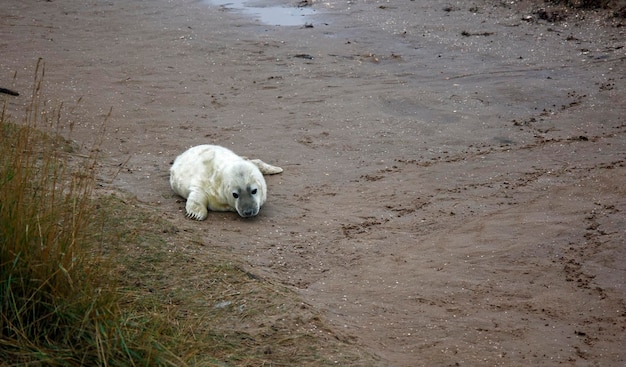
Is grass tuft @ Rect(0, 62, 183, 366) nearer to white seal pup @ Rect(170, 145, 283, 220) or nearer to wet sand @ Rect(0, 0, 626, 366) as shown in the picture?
wet sand @ Rect(0, 0, 626, 366)

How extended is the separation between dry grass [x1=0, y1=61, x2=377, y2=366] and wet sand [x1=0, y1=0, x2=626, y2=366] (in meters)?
0.37

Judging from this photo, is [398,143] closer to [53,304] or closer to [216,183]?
[216,183]

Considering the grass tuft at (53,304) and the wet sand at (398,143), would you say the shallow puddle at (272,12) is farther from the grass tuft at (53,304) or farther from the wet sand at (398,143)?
the grass tuft at (53,304)

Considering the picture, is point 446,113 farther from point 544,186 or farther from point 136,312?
point 136,312

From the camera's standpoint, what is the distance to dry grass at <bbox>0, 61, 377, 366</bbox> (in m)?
4.05

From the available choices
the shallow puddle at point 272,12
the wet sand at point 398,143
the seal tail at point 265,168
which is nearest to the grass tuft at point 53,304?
the wet sand at point 398,143

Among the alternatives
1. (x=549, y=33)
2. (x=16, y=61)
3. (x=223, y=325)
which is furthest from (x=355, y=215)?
(x=549, y=33)

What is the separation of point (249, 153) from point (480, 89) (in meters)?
3.64

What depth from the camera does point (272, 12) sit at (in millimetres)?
14664

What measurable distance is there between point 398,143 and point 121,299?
478 centimetres

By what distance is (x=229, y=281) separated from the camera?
561 centimetres

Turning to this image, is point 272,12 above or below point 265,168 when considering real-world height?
above

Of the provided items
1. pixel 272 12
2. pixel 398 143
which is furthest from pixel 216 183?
pixel 272 12

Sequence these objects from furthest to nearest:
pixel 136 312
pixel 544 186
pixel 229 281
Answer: pixel 544 186
pixel 229 281
pixel 136 312
